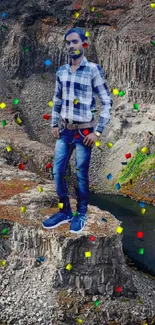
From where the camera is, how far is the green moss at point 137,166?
5584 cm

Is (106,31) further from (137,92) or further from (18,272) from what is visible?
(18,272)

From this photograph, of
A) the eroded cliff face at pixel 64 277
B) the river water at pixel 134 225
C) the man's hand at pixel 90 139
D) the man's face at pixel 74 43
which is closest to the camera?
the man's face at pixel 74 43

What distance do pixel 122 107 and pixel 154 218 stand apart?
1884 cm

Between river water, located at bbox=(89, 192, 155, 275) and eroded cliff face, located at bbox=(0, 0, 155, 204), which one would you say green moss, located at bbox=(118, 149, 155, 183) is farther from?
river water, located at bbox=(89, 192, 155, 275)

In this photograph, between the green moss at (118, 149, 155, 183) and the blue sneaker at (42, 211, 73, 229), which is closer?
the blue sneaker at (42, 211, 73, 229)

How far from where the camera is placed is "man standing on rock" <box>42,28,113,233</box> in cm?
2028

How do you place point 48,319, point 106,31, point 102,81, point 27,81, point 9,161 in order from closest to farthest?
point 102,81
point 48,319
point 9,161
point 106,31
point 27,81

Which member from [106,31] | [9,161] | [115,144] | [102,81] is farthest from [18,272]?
[106,31]

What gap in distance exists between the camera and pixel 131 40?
199 ft

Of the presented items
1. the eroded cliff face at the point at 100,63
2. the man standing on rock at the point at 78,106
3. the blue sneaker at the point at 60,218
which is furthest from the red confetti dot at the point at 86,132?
the eroded cliff face at the point at 100,63

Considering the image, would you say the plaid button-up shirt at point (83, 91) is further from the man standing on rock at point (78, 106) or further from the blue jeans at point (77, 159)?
the blue jeans at point (77, 159)

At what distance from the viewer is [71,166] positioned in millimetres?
58719

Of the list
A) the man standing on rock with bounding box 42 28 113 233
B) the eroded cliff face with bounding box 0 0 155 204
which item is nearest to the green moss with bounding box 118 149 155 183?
the eroded cliff face with bounding box 0 0 155 204

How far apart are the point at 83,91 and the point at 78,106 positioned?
0.59 meters
